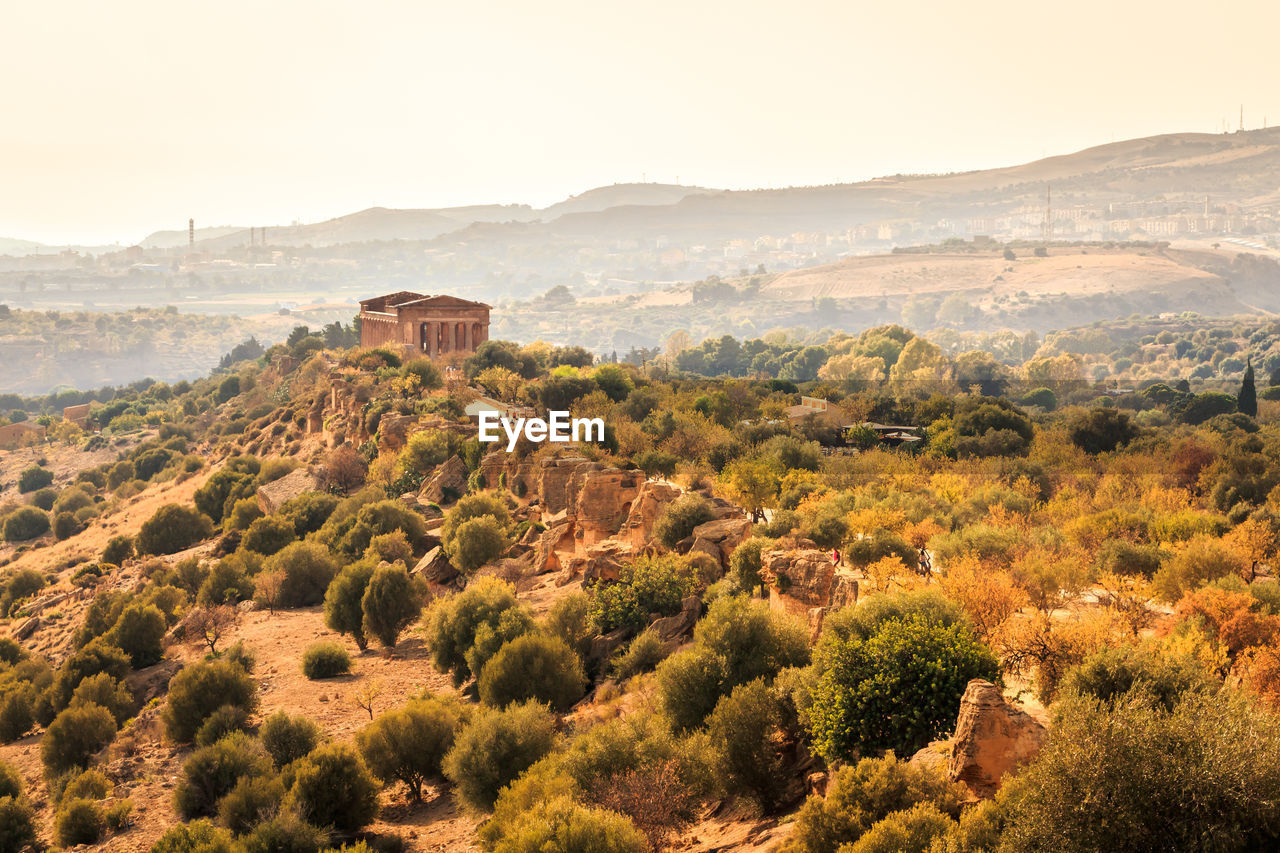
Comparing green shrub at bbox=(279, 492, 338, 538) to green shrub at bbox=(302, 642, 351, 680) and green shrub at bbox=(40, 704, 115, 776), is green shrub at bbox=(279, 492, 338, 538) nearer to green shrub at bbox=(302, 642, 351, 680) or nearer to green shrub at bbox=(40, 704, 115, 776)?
green shrub at bbox=(302, 642, 351, 680)

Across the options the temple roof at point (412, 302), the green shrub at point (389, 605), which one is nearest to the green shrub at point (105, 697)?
the green shrub at point (389, 605)

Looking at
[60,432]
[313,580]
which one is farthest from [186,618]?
[60,432]

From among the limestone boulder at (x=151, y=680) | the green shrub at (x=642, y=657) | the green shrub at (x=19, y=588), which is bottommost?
the green shrub at (x=19, y=588)

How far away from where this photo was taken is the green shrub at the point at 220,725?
28.1 meters

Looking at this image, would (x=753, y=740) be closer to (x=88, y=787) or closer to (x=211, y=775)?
(x=211, y=775)

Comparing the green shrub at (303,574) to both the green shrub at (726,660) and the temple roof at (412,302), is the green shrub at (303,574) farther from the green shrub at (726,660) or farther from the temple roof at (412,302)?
the temple roof at (412,302)

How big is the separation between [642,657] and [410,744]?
20.8 feet

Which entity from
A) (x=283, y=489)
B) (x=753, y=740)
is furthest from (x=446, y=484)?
(x=753, y=740)

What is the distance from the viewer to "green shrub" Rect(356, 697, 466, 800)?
80.2 ft

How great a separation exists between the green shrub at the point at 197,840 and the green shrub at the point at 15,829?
24.1 feet

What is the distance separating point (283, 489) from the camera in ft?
187

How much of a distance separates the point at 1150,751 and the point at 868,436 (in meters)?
44.4

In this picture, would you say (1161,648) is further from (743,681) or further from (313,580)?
(313,580)

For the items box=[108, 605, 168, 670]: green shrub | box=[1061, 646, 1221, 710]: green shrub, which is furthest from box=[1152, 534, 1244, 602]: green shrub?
box=[108, 605, 168, 670]: green shrub
